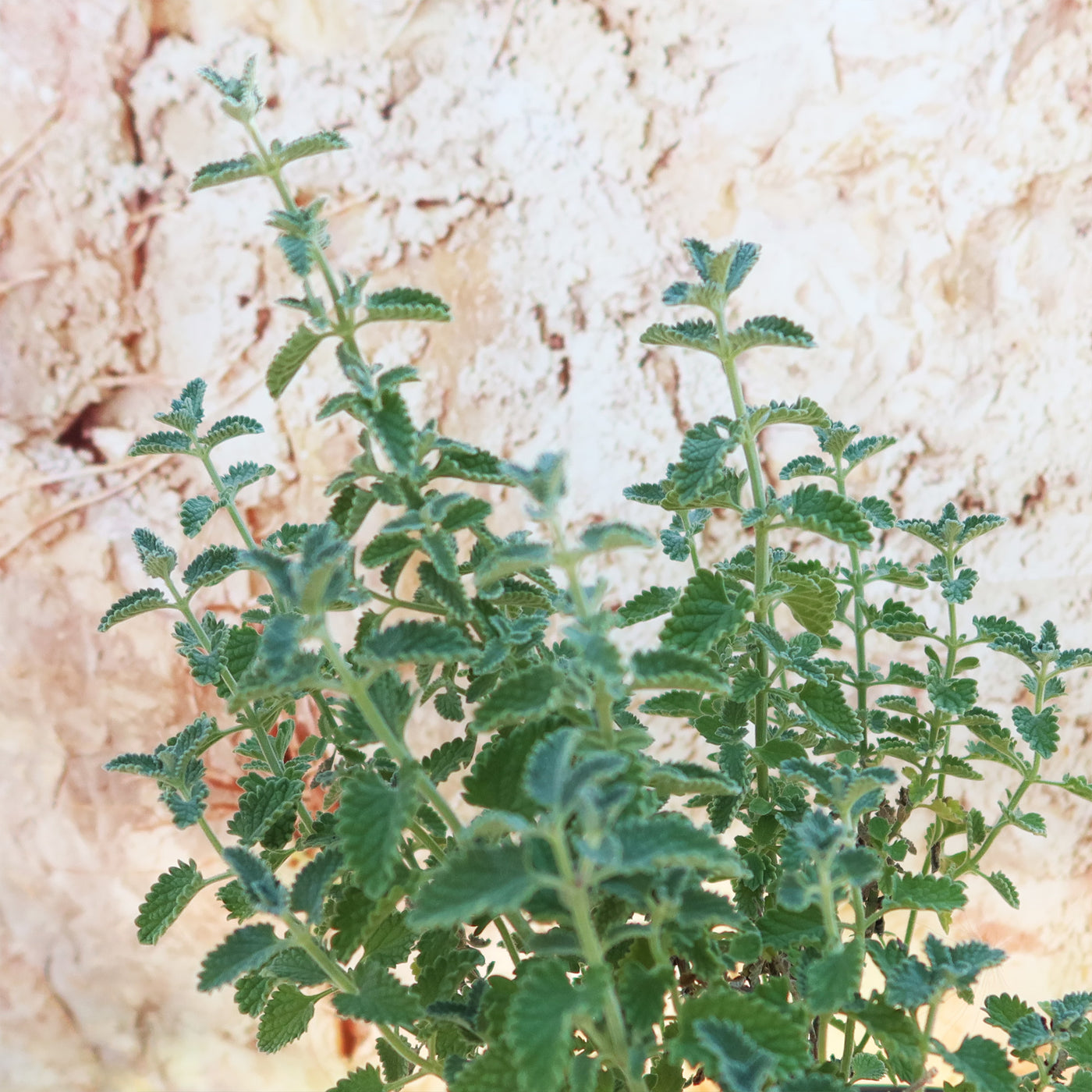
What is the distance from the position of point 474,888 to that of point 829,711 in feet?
0.90

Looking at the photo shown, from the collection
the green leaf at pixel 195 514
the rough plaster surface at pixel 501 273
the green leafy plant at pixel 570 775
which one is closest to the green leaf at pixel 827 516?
the green leafy plant at pixel 570 775

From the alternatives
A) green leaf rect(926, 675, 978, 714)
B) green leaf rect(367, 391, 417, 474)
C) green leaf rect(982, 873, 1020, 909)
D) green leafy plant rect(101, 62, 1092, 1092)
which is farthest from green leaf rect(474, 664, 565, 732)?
green leaf rect(982, 873, 1020, 909)

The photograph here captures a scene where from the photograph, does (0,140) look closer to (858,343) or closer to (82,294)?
(82,294)

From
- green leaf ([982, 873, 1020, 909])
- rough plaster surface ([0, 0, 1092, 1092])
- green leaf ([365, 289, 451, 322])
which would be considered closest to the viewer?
green leaf ([365, 289, 451, 322])

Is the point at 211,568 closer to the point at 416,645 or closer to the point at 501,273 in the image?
the point at 416,645

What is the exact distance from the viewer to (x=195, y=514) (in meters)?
0.61

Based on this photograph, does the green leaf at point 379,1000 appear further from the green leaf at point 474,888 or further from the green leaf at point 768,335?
the green leaf at point 768,335

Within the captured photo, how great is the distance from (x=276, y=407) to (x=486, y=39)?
0.51m

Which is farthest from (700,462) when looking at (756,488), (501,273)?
(501,273)

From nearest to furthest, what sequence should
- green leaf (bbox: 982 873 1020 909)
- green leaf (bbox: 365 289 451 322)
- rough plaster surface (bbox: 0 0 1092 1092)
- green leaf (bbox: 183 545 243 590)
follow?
green leaf (bbox: 365 289 451 322)
green leaf (bbox: 183 545 243 590)
green leaf (bbox: 982 873 1020 909)
rough plaster surface (bbox: 0 0 1092 1092)

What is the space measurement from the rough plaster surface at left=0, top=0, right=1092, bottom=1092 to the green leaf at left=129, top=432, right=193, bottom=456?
623 millimetres

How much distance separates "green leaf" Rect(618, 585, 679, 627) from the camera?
1.85ft

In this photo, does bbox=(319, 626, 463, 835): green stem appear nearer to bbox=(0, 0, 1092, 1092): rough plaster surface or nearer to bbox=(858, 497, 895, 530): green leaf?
bbox=(858, 497, 895, 530): green leaf

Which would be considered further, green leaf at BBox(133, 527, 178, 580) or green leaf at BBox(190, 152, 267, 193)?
green leaf at BBox(133, 527, 178, 580)
